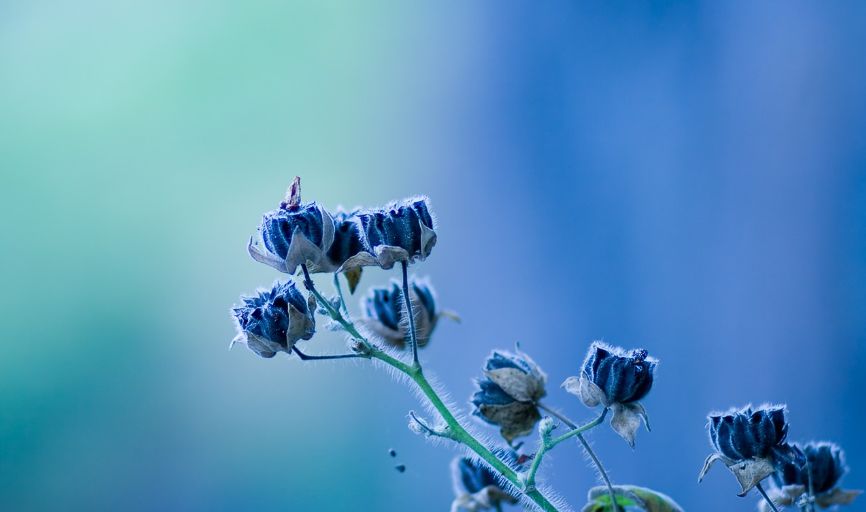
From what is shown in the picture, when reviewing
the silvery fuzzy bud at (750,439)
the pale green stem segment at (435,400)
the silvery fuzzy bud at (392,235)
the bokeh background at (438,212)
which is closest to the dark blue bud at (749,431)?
the silvery fuzzy bud at (750,439)

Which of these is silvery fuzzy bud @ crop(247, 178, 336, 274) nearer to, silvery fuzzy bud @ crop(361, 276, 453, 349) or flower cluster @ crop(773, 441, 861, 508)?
silvery fuzzy bud @ crop(361, 276, 453, 349)

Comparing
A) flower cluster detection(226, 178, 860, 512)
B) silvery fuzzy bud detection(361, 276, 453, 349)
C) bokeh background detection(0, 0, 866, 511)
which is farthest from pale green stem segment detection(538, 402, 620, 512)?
bokeh background detection(0, 0, 866, 511)

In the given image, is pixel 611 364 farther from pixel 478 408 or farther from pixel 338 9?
pixel 338 9

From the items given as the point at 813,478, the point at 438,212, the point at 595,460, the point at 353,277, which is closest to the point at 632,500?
the point at 595,460

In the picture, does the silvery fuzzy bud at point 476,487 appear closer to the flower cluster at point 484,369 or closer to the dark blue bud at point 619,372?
the flower cluster at point 484,369

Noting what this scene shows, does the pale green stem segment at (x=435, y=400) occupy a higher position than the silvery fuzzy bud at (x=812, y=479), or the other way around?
the silvery fuzzy bud at (x=812, y=479)

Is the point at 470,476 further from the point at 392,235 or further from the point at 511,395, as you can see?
the point at 392,235

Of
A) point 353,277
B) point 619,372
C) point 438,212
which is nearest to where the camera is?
point 619,372
